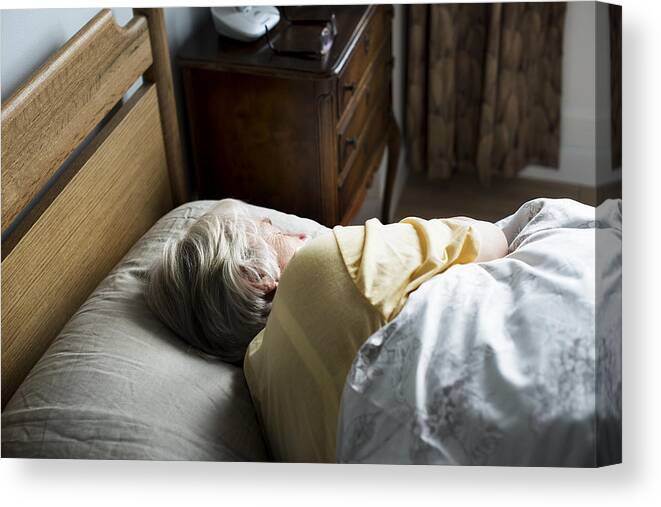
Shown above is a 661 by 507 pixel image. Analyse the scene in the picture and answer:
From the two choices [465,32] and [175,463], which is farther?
[465,32]

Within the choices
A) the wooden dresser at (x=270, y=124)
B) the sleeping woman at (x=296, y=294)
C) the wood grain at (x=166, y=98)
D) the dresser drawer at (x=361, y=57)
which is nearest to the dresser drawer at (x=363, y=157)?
the wooden dresser at (x=270, y=124)

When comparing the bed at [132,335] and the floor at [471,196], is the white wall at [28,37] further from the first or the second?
the floor at [471,196]

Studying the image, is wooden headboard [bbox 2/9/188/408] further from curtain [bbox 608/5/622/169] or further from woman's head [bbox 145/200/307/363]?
curtain [bbox 608/5/622/169]

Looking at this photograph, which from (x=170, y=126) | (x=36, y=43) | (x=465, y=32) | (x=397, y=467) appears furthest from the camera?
(x=465, y=32)

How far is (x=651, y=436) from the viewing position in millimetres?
970

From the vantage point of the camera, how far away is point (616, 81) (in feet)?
3.24

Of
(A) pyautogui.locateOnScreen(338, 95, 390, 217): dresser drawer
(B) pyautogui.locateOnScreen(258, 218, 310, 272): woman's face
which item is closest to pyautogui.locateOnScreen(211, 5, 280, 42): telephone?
(A) pyautogui.locateOnScreen(338, 95, 390, 217): dresser drawer

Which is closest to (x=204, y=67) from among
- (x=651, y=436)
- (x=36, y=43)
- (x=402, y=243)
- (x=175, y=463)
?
(x=36, y=43)

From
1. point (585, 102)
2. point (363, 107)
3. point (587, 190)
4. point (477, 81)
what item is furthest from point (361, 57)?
point (587, 190)

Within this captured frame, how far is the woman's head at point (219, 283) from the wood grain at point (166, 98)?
380mm

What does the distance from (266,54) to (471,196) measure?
0.49 m

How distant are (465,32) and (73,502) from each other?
133 centimetres

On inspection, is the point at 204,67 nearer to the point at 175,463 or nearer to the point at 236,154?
the point at 236,154

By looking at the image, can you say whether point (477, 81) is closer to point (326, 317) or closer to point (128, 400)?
point (326, 317)
